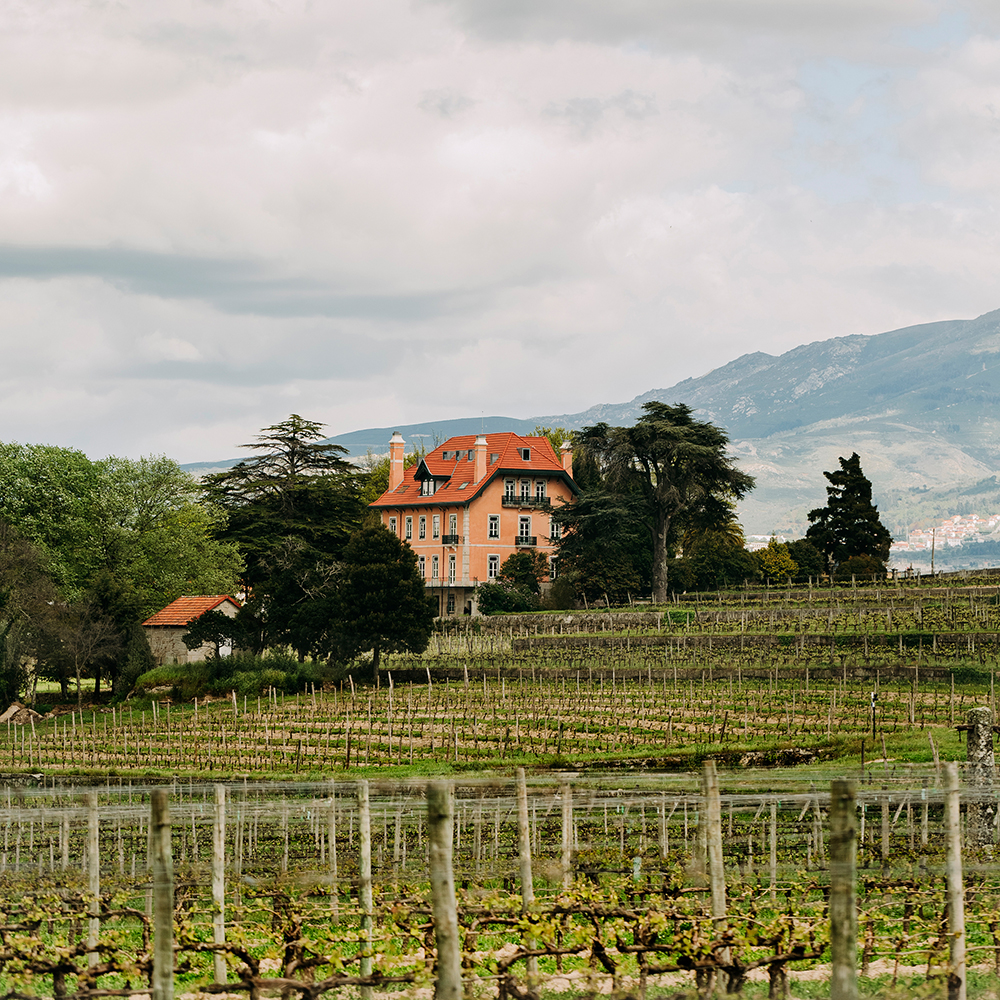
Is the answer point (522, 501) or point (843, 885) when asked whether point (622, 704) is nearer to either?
point (843, 885)

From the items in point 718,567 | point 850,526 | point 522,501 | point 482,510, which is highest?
point 522,501

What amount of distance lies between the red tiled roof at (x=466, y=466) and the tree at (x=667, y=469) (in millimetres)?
11746

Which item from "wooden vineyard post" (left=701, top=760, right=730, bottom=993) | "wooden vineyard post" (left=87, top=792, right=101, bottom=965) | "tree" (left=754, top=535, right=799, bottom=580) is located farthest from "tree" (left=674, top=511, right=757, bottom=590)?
"wooden vineyard post" (left=701, top=760, right=730, bottom=993)

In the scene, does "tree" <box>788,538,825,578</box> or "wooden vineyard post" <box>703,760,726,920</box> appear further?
"tree" <box>788,538,825,578</box>

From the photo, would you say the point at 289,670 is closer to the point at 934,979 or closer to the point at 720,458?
the point at 720,458

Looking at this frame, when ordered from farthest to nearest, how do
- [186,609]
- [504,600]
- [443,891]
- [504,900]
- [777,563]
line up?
[777,563] → [504,600] → [186,609] → [504,900] → [443,891]

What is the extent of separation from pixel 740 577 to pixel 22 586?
35.7 metres

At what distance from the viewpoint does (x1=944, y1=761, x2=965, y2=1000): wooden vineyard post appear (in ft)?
29.8

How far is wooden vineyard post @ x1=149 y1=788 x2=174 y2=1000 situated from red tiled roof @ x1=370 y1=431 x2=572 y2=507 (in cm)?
6671

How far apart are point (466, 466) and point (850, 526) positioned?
23.5m

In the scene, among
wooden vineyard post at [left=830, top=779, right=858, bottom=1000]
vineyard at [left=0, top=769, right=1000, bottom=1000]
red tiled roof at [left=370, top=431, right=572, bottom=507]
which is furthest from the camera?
red tiled roof at [left=370, top=431, right=572, bottom=507]

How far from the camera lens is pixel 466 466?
7850cm

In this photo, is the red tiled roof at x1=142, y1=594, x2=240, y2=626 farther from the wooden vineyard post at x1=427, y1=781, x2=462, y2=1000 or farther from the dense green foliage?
the wooden vineyard post at x1=427, y1=781, x2=462, y2=1000

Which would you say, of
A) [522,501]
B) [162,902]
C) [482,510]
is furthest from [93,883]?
[522,501]
